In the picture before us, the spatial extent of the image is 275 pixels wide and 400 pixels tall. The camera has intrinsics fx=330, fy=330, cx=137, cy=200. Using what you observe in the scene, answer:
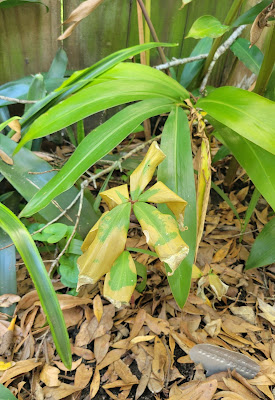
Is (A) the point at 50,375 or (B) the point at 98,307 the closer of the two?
(A) the point at 50,375

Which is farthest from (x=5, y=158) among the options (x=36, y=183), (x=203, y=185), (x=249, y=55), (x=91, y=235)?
(x=249, y=55)

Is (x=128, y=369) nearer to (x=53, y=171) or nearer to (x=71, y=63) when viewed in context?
(x=53, y=171)

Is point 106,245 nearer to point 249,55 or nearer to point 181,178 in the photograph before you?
point 181,178

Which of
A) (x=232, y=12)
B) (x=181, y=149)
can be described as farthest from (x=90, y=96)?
(x=232, y=12)

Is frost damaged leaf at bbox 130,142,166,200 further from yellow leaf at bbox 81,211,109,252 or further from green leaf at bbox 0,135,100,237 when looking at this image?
green leaf at bbox 0,135,100,237

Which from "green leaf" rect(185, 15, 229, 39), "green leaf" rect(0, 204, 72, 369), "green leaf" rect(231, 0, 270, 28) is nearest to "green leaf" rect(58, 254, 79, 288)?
"green leaf" rect(0, 204, 72, 369)

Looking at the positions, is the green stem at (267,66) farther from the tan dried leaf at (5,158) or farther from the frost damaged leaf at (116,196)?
the tan dried leaf at (5,158)
